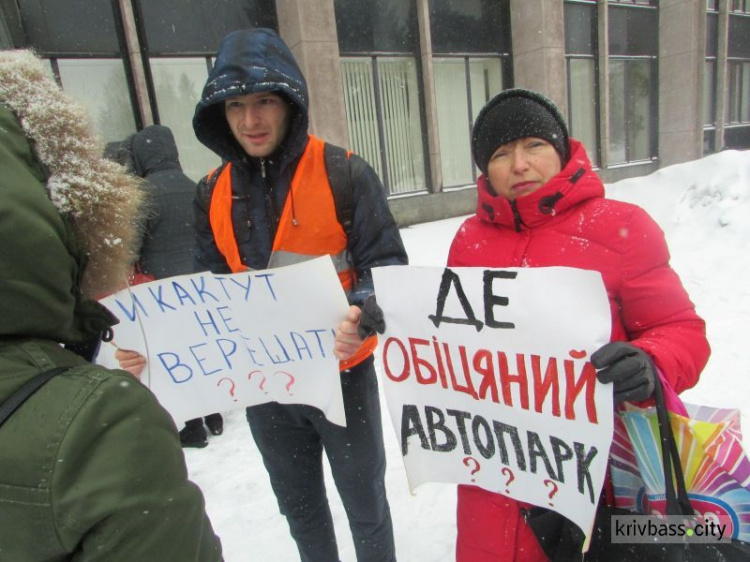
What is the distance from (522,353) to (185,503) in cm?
94

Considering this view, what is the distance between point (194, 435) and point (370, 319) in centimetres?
252

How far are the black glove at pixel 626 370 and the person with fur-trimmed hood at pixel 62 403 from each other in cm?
91

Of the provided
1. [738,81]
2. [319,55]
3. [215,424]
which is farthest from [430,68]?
[738,81]

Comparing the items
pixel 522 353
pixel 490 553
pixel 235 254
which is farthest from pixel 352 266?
pixel 490 553

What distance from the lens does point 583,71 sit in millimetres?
12883

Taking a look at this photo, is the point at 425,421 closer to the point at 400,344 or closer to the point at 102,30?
the point at 400,344

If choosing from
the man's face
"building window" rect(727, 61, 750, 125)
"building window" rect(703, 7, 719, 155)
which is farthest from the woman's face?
"building window" rect(727, 61, 750, 125)

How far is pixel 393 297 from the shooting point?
1602 millimetres

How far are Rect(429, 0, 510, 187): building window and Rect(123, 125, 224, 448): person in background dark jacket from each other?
854 cm

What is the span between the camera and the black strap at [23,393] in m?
0.67

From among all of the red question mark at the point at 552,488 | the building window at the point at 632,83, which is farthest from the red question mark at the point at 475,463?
the building window at the point at 632,83

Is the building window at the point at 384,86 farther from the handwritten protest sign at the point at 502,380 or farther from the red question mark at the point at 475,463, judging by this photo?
the red question mark at the point at 475,463

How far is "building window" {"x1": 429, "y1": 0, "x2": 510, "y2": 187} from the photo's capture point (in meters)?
10.8

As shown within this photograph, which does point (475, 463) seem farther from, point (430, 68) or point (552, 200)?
point (430, 68)
